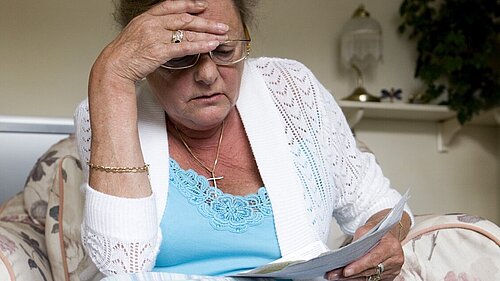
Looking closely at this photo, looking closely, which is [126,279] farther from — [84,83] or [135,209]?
[84,83]

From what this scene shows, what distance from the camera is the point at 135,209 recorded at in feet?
3.28

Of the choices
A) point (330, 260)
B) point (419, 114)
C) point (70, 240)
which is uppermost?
point (330, 260)

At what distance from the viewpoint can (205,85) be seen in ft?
3.46

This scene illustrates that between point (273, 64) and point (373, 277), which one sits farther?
point (273, 64)

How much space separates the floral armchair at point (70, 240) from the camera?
115cm

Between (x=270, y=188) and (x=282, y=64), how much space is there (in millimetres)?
289

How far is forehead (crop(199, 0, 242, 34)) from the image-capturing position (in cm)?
105

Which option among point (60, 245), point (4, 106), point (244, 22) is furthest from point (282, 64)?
point (4, 106)

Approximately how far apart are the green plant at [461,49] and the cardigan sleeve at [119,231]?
4.96ft

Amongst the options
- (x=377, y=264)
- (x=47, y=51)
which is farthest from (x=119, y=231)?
(x=47, y=51)

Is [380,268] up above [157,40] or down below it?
below

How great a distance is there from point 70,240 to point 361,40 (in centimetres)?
126

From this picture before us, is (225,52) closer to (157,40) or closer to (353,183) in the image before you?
(157,40)

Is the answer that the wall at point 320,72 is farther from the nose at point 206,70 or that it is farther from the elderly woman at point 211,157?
the nose at point 206,70
